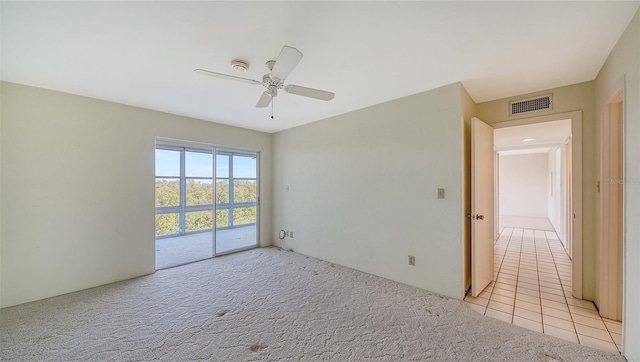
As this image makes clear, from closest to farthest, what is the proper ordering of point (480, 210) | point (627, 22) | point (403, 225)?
point (627, 22) < point (480, 210) < point (403, 225)

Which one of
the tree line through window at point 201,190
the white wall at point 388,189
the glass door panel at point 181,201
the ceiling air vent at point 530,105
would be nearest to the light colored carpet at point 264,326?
the white wall at point 388,189

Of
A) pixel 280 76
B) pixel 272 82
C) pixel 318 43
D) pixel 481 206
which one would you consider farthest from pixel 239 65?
pixel 481 206

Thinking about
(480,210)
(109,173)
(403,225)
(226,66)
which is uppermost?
(226,66)

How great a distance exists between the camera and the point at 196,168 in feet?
16.7

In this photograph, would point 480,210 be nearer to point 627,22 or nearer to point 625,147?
point 625,147

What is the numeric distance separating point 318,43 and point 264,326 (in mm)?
2607

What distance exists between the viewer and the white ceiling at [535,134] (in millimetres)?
3930

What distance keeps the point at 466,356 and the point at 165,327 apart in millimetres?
2678

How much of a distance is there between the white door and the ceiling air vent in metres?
0.35

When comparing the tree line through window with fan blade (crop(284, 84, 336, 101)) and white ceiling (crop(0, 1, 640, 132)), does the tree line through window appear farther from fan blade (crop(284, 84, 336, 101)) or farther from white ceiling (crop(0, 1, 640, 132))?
fan blade (crop(284, 84, 336, 101))

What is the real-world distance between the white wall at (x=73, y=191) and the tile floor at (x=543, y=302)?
4624 millimetres

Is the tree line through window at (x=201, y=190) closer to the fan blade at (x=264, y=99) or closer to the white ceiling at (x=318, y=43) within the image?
the white ceiling at (x=318, y=43)

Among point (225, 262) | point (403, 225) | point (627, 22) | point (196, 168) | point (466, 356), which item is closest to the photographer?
point (627, 22)

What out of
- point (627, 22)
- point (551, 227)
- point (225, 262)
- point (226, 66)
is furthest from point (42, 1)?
point (551, 227)
